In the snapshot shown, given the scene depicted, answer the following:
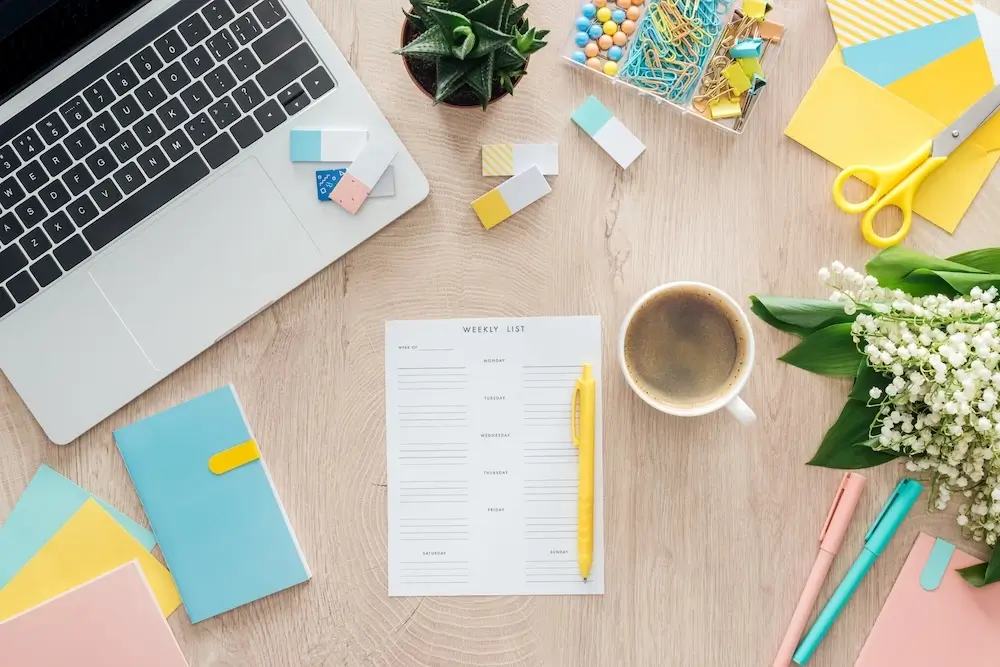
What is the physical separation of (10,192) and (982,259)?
0.99 meters

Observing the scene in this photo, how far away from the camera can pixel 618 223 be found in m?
0.80

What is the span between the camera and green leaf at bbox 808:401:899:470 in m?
0.72

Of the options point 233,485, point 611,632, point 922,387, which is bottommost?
point 611,632

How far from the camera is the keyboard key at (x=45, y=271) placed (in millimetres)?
758

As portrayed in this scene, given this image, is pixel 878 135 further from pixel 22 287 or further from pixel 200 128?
pixel 22 287

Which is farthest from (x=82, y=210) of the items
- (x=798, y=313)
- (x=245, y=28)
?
(x=798, y=313)

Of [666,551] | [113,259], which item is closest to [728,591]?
[666,551]

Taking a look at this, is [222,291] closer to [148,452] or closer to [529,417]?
[148,452]

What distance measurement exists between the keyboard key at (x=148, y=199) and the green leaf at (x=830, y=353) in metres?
0.63

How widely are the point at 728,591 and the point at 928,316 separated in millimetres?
360

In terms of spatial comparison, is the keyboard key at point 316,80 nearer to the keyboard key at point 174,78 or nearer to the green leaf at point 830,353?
the keyboard key at point 174,78

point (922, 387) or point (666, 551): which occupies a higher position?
point (922, 387)

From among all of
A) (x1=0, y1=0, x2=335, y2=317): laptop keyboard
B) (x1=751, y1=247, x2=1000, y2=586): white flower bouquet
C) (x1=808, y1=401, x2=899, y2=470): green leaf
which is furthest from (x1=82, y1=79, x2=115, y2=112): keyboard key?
(x1=808, y1=401, x2=899, y2=470): green leaf

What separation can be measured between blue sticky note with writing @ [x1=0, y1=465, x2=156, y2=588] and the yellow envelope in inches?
33.4
